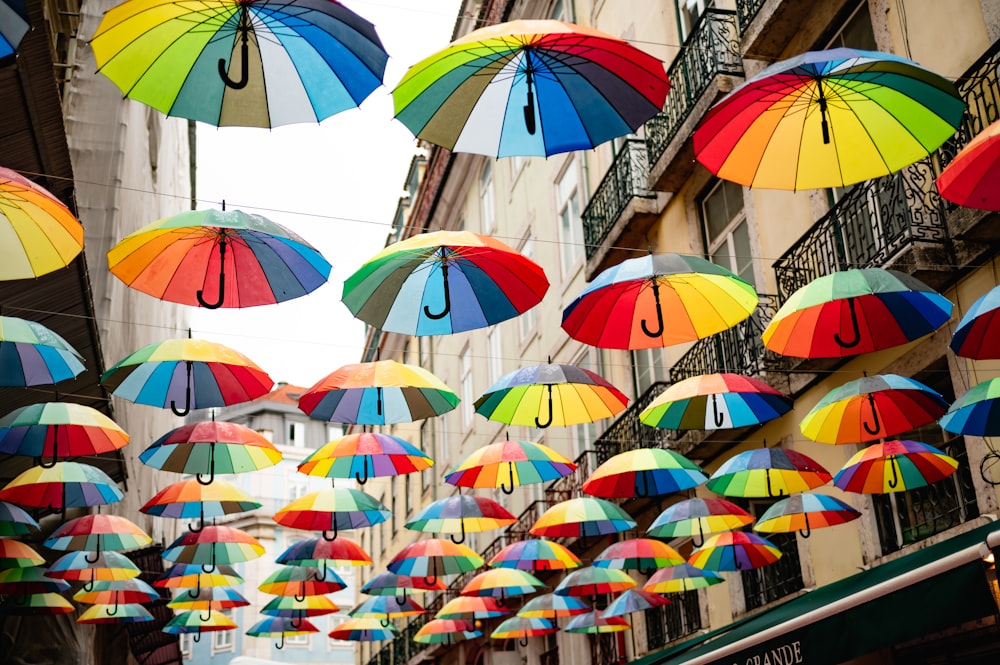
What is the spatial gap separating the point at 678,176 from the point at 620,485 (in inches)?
241

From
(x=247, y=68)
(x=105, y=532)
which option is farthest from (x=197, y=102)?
(x=105, y=532)

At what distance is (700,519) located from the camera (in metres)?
13.7

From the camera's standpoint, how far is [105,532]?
1441cm

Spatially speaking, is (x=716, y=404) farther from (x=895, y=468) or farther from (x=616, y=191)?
(x=616, y=191)

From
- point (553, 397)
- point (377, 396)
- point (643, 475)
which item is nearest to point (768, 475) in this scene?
point (643, 475)

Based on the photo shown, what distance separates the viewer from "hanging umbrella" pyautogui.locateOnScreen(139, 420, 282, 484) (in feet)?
40.1

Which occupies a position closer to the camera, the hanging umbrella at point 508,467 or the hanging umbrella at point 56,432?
the hanging umbrella at point 56,432

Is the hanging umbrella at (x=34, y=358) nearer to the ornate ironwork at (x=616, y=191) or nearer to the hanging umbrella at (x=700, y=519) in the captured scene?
the hanging umbrella at (x=700, y=519)

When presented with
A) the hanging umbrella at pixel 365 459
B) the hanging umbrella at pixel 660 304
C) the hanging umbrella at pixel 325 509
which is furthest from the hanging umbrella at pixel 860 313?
the hanging umbrella at pixel 325 509

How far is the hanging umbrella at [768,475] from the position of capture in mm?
11930

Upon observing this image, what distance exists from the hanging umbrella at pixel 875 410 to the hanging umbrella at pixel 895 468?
0.26m

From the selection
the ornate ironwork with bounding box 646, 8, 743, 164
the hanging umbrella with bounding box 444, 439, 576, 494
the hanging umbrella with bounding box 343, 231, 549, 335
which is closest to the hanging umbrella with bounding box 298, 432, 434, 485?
the hanging umbrella with bounding box 444, 439, 576, 494

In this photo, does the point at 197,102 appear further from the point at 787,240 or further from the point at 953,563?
the point at 787,240

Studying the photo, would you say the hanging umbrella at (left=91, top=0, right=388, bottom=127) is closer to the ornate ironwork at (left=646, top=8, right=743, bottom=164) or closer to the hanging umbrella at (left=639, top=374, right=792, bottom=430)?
the hanging umbrella at (left=639, top=374, right=792, bottom=430)
